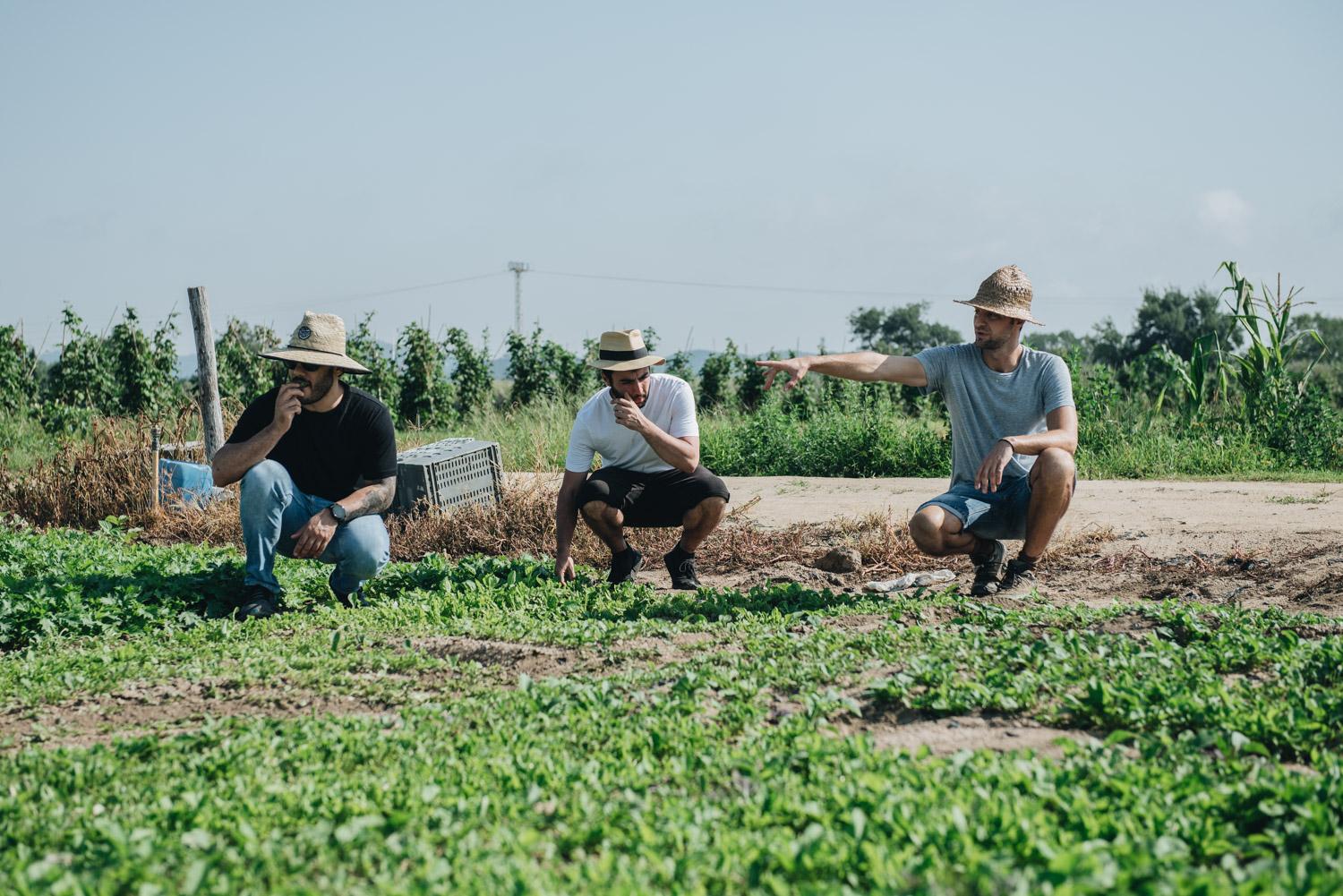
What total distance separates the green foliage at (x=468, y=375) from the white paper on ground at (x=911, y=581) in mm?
17355

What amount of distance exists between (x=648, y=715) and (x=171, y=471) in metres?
7.27

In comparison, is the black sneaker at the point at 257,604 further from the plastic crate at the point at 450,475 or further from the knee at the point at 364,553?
the plastic crate at the point at 450,475

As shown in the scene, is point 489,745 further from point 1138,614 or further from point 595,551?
point 595,551

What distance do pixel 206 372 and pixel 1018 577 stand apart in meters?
7.57

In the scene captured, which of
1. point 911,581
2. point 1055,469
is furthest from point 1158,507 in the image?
point 1055,469

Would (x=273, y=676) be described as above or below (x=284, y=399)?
below

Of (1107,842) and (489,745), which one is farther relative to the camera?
(489,745)

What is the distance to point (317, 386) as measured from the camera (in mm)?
5672

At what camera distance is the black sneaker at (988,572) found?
215 inches

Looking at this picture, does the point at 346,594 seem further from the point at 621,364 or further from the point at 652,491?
the point at 621,364

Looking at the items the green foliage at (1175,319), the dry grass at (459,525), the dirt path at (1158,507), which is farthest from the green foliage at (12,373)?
the green foliage at (1175,319)

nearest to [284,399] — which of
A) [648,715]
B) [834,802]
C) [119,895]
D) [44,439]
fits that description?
[648,715]

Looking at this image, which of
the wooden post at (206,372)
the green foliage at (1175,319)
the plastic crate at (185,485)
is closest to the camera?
the plastic crate at (185,485)

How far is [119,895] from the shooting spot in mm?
2367
